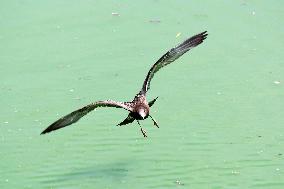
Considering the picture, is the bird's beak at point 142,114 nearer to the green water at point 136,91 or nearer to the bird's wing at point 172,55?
the bird's wing at point 172,55

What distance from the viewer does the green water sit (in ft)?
9.45

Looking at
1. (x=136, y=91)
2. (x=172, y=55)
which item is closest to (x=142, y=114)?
(x=172, y=55)

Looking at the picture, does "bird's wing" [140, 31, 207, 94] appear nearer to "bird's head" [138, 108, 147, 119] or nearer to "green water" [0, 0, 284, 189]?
"bird's head" [138, 108, 147, 119]

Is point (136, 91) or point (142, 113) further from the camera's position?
point (136, 91)

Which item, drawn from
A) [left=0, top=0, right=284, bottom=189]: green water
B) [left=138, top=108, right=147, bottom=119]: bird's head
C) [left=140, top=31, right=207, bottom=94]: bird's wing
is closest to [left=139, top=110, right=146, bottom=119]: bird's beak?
[left=138, top=108, right=147, bottom=119]: bird's head

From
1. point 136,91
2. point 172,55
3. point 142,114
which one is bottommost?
point 136,91

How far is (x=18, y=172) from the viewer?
114 inches

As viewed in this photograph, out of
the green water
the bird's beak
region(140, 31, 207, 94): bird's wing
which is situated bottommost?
the green water

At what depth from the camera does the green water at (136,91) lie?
2.88 m

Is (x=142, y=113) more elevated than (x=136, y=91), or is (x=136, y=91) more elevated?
(x=142, y=113)

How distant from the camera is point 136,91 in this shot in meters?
3.61

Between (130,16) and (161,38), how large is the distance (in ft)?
1.54

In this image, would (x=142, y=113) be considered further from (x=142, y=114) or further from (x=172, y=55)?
(x=172, y=55)

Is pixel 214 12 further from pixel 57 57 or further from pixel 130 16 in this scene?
pixel 57 57
